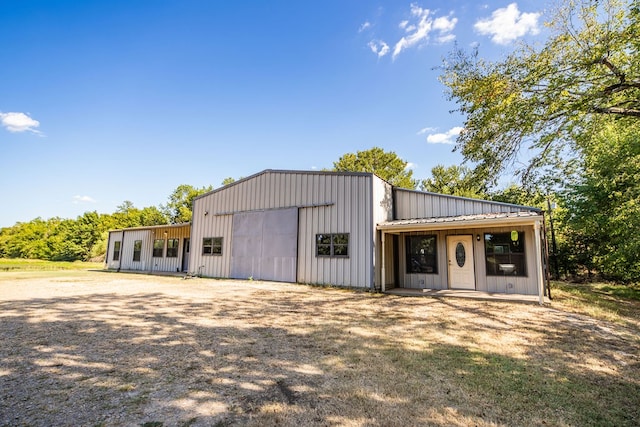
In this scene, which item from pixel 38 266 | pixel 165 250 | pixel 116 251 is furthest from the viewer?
pixel 38 266

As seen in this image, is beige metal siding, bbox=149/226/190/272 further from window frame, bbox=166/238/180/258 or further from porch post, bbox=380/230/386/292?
porch post, bbox=380/230/386/292

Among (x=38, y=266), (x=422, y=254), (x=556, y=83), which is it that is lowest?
(x=38, y=266)

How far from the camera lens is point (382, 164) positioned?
32438mm

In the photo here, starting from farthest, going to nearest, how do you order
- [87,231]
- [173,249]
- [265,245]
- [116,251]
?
1. [87,231]
2. [116,251]
3. [173,249]
4. [265,245]

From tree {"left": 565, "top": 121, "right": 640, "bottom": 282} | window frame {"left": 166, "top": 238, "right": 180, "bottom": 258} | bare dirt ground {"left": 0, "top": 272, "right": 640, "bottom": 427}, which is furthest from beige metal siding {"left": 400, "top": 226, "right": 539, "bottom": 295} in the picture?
window frame {"left": 166, "top": 238, "right": 180, "bottom": 258}

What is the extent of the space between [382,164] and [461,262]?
2338 cm

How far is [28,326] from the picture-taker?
4844 mm

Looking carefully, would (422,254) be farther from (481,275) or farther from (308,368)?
(308,368)

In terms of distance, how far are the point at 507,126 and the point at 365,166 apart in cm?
2355

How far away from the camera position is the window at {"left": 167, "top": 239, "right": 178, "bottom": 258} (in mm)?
18453

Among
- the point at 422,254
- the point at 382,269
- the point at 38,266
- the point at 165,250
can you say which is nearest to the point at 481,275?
the point at 422,254

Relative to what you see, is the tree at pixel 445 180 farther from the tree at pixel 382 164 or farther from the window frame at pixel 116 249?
the window frame at pixel 116 249

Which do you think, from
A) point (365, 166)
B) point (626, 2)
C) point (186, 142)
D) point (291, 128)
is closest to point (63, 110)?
point (186, 142)

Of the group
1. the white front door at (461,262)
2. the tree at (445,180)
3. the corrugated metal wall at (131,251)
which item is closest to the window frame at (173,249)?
the corrugated metal wall at (131,251)
